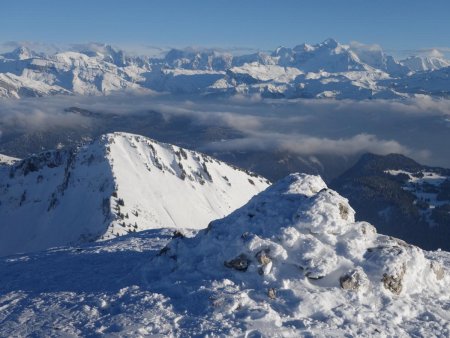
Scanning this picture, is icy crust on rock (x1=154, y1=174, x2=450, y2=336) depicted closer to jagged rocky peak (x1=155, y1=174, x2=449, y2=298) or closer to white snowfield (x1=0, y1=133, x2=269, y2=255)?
jagged rocky peak (x1=155, y1=174, x2=449, y2=298)

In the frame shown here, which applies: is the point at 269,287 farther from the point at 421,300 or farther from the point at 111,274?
the point at 111,274

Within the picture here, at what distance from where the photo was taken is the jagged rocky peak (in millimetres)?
28359

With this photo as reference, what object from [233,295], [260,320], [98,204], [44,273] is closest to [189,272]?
[233,295]

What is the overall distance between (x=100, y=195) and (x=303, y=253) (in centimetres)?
12984

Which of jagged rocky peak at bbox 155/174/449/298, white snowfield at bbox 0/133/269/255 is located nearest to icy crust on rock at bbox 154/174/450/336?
jagged rocky peak at bbox 155/174/449/298

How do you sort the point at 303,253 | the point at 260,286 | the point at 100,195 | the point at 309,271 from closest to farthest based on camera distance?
1. the point at 260,286
2. the point at 309,271
3. the point at 303,253
4. the point at 100,195

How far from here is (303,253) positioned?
29250 millimetres

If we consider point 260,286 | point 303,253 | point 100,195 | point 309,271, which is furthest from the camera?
point 100,195

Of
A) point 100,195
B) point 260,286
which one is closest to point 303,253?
point 260,286

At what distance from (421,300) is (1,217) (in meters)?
158

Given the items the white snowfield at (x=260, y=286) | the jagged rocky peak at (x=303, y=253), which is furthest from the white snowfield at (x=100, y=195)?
the jagged rocky peak at (x=303, y=253)

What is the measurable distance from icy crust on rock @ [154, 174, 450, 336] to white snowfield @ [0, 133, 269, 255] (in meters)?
93.1

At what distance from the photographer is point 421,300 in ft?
94.0

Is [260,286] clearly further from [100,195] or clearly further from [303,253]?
[100,195]
